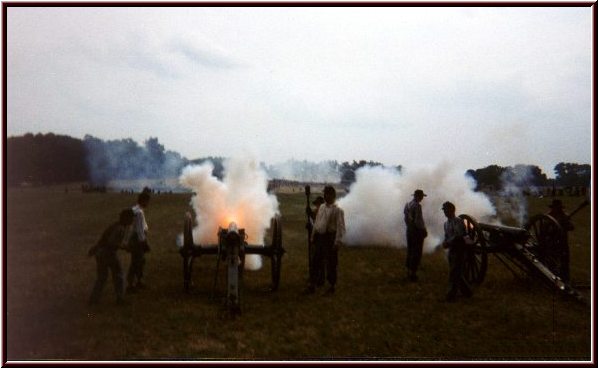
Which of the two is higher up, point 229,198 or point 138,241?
point 229,198

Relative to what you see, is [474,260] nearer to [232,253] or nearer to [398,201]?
[232,253]

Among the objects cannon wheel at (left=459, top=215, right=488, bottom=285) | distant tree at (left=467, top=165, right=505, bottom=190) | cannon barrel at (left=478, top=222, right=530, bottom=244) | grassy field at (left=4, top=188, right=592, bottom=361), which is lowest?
grassy field at (left=4, top=188, right=592, bottom=361)

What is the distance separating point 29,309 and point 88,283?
1.66m

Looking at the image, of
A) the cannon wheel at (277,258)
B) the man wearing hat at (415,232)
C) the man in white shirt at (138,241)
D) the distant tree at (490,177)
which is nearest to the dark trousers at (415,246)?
the man wearing hat at (415,232)

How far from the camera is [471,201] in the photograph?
51.7 feet

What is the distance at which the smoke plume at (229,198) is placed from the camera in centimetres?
1186

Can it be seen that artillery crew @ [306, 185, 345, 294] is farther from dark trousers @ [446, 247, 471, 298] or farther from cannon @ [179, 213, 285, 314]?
dark trousers @ [446, 247, 471, 298]

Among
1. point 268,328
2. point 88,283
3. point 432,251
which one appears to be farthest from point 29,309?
point 432,251

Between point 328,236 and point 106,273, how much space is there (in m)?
4.01

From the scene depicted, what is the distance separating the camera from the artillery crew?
8164 mm

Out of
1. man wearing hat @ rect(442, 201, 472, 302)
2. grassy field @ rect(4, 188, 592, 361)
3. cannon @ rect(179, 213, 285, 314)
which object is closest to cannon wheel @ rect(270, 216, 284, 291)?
cannon @ rect(179, 213, 285, 314)

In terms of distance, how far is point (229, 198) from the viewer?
39.4 ft

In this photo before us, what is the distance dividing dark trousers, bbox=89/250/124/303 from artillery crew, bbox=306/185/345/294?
3425mm

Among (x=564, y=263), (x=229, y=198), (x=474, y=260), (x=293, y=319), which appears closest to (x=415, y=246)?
(x=474, y=260)
